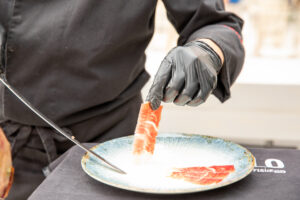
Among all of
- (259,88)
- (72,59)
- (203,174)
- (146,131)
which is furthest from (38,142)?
(259,88)

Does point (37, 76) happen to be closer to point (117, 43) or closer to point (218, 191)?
point (117, 43)

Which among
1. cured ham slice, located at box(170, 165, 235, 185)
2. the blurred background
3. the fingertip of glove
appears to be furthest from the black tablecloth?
the blurred background

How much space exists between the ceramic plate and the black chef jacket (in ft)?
0.51

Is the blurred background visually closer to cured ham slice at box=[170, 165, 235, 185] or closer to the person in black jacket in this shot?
the person in black jacket

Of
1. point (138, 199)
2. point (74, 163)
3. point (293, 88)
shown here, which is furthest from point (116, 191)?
point (293, 88)

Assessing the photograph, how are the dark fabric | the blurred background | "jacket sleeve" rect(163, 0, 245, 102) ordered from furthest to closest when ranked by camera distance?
the blurred background, the dark fabric, "jacket sleeve" rect(163, 0, 245, 102)

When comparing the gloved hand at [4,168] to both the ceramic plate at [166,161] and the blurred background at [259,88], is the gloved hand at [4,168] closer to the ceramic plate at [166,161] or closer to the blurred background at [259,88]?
the ceramic plate at [166,161]

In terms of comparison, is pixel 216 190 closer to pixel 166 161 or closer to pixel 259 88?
pixel 166 161

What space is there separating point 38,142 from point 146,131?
0.37 metres

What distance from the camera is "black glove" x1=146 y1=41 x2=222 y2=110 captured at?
0.81 m

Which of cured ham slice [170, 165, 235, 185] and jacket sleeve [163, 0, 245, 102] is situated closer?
cured ham slice [170, 165, 235, 185]

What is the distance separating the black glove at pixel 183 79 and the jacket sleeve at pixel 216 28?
0.30 ft

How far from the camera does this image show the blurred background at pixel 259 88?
2.12 metres

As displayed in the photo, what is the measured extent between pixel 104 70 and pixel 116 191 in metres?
0.39
